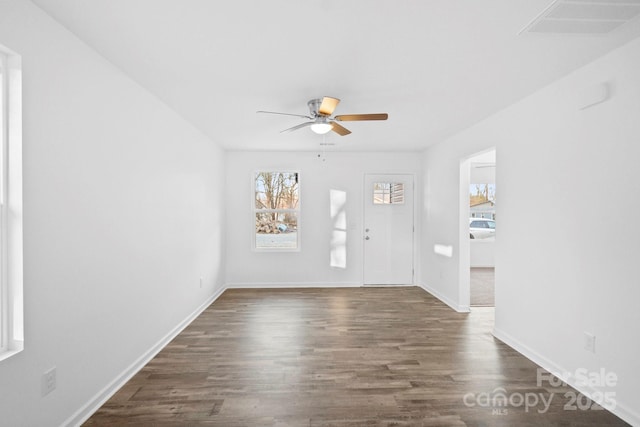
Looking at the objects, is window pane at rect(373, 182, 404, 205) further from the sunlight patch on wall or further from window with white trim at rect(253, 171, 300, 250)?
window with white trim at rect(253, 171, 300, 250)

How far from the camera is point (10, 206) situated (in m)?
1.58

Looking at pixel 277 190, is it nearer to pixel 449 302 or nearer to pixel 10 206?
pixel 449 302

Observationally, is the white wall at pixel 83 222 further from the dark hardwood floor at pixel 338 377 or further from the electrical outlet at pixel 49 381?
the dark hardwood floor at pixel 338 377

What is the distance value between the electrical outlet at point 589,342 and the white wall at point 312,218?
362 centimetres

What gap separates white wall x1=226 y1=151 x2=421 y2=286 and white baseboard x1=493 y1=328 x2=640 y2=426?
2787 millimetres

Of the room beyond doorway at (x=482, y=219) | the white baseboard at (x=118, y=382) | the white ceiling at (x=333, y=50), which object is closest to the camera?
the white ceiling at (x=333, y=50)

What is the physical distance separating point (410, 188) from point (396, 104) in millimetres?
2768

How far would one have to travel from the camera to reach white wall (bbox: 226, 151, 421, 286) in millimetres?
5637

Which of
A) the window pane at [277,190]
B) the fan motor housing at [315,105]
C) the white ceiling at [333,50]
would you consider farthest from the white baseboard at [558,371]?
the window pane at [277,190]

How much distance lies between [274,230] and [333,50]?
3951 mm

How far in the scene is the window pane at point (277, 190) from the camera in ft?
18.8

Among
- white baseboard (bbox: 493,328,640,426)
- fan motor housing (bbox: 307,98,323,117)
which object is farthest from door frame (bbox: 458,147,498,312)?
fan motor housing (bbox: 307,98,323,117)

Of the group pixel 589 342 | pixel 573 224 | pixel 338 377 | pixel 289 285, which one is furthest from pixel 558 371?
pixel 289 285

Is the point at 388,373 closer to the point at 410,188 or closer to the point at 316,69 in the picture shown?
the point at 316,69
